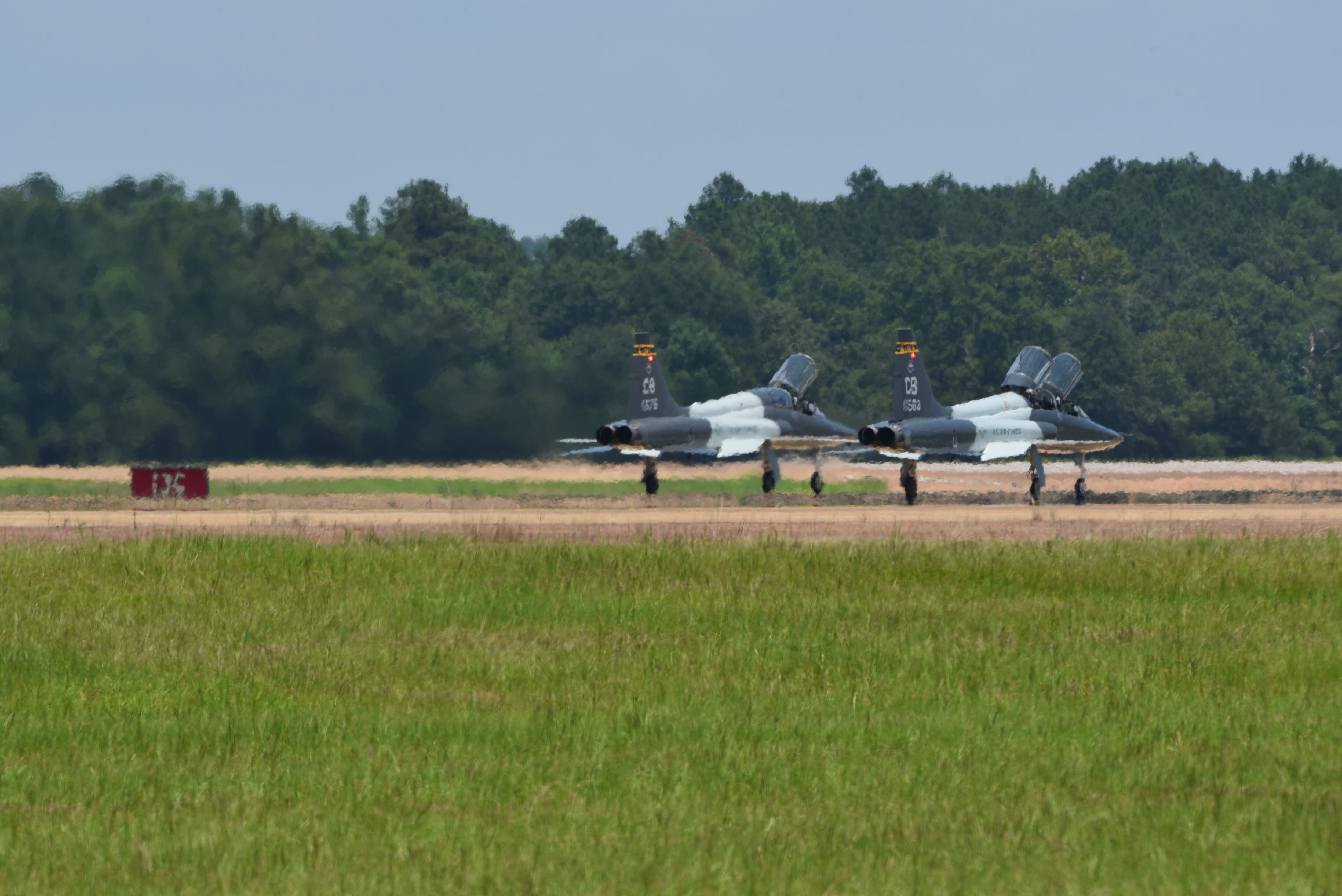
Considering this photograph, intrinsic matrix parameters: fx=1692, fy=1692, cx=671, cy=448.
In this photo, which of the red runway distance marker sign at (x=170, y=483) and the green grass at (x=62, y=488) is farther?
the green grass at (x=62, y=488)

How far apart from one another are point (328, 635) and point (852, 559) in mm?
9623

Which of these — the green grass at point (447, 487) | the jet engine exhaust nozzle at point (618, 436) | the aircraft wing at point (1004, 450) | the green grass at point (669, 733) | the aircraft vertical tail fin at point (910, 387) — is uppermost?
the aircraft vertical tail fin at point (910, 387)

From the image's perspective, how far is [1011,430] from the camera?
48.2m

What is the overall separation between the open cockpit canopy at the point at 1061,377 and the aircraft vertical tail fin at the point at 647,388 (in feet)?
36.6

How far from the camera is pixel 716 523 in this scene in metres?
37.7

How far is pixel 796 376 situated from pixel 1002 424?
7.88 meters

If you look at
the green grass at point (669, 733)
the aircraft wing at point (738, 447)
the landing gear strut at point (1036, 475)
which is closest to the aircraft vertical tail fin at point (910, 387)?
the landing gear strut at point (1036, 475)

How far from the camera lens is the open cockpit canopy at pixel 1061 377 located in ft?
164

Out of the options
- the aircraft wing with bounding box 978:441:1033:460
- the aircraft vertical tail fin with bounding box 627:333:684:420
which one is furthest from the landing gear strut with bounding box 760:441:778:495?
the aircraft wing with bounding box 978:441:1033:460

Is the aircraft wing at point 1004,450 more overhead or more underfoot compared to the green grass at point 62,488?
more overhead

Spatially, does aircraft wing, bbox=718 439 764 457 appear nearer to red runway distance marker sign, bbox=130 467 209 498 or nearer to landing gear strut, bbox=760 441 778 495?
→ landing gear strut, bbox=760 441 778 495

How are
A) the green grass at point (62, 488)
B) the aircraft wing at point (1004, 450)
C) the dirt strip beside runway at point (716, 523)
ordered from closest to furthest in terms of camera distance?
the dirt strip beside runway at point (716, 523) < the aircraft wing at point (1004, 450) < the green grass at point (62, 488)

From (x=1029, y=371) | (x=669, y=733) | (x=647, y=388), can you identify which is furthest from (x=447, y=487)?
(x=669, y=733)

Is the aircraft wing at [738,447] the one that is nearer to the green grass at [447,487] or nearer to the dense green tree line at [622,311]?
the green grass at [447,487]
